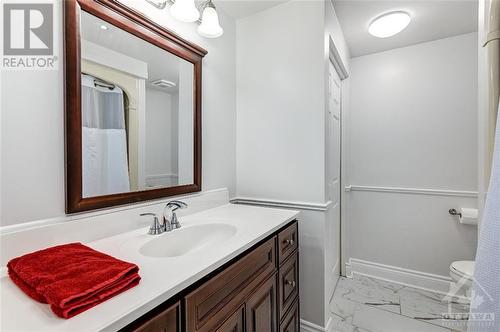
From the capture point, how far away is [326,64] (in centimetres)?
159

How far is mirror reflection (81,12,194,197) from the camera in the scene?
0.98m

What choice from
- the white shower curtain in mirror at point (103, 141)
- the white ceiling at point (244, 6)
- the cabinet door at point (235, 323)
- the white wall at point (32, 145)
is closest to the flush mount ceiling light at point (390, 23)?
the white ceiling at point (244, 6)

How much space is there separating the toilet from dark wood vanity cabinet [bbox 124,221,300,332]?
3.90 feet

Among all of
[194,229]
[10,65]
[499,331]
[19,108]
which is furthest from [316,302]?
[10,65]

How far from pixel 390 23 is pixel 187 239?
2148 mm

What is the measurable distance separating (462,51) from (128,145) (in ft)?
9.11

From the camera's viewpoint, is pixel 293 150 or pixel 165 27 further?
pixel 293 150

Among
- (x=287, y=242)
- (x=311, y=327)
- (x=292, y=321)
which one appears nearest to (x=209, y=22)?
(x=287, y=242)

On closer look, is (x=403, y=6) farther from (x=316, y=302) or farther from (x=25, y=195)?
(x=25, y=195)

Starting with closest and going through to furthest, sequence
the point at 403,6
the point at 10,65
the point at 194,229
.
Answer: the point at 10,65, the point at 194,229, the point at 403,6

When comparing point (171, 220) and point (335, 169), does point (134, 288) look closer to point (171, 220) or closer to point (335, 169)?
point (171, 220)

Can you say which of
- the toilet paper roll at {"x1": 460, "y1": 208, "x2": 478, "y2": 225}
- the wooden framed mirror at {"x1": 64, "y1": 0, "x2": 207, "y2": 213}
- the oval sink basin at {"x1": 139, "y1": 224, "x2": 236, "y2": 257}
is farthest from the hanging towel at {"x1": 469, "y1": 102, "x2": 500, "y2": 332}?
the toilet paper roll at {"x1": 460, "y1": 208, "x2": 478, "y2": 225}

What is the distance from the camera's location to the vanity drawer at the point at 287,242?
48.6 inches

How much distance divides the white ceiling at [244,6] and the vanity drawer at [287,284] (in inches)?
67.0
